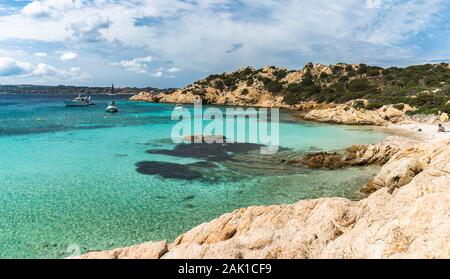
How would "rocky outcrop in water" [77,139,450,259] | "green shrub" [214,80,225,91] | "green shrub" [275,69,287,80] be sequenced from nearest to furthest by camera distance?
"rocky outcrop in water" [77,139,450,259] < "green shrub" [275,69,287,80] < "green shrub" [214,80,225,91]

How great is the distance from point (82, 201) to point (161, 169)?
7520 mm

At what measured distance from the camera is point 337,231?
298 inches

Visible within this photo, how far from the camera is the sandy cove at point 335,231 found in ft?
17.4

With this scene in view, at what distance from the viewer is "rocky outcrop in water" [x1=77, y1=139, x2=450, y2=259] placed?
5289mm

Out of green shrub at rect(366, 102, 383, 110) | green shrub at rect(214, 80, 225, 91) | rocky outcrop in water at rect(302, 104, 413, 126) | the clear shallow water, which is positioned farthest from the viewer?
green shrub at rect(214, 80, 225, 91)

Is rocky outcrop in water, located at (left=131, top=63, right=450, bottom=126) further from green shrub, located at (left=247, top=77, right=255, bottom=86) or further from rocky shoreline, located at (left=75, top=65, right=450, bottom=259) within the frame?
rocky shoreline, located at (left=75, top=65, right=450, bottom=259)

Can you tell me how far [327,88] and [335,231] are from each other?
→ 9228 centimetres

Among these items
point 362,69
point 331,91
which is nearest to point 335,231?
point 331,91

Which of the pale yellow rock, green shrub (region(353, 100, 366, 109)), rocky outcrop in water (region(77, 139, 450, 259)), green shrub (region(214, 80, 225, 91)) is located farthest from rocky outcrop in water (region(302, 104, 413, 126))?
green shrub (region(214, 80, 225, 91))

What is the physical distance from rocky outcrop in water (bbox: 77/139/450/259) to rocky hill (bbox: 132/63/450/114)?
50.3 metres

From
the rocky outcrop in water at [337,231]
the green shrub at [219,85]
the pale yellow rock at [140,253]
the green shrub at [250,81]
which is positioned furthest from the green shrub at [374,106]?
the pale yellow rock at [140,253]

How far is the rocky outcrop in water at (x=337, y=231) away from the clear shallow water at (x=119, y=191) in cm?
536
